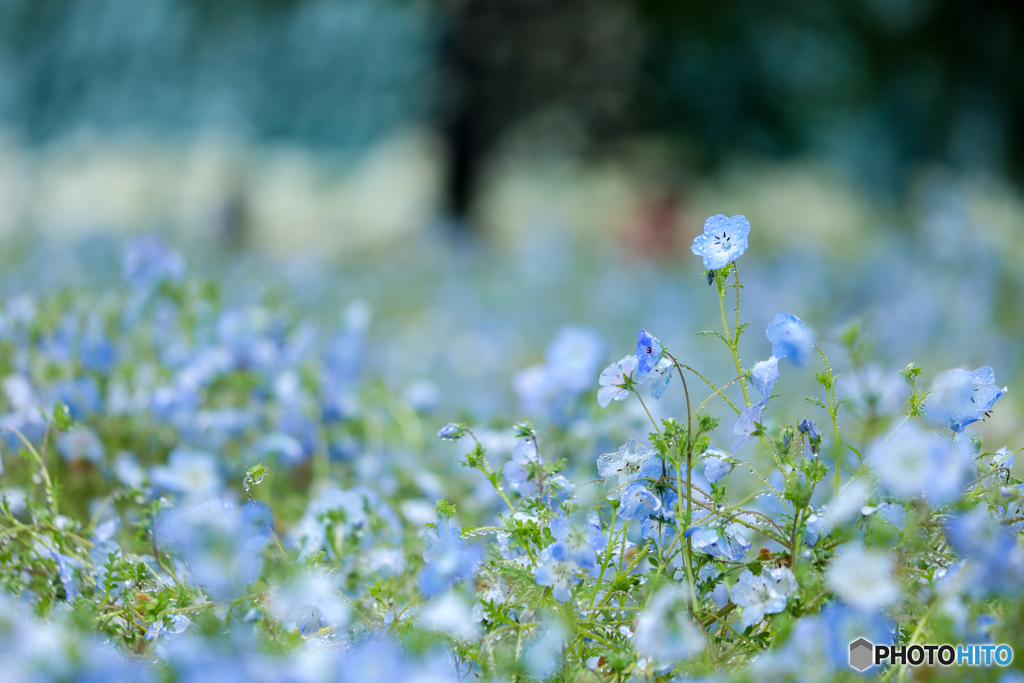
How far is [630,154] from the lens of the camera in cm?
868

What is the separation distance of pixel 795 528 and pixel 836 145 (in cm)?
1015

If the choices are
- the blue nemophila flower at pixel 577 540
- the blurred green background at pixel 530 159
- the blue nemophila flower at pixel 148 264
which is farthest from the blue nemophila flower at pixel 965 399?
the blurred green background at pixel 530 159

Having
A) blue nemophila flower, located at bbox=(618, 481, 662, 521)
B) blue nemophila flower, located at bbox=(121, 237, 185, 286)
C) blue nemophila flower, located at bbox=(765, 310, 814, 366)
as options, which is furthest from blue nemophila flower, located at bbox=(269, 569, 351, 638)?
blue nemophila flower, located at bbox=(121, 237, 185, 286)

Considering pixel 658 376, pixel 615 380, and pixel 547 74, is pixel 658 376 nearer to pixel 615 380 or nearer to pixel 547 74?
pixel 615 380

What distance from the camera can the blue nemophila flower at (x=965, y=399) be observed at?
869mm

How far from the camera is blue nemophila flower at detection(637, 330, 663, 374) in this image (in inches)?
35.0

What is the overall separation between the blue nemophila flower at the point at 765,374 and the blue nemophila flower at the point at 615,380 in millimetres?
124

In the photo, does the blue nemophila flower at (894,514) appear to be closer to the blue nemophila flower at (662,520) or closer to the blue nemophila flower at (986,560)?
the blue nemophila flower at (986,560)

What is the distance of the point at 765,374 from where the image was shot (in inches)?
35.2

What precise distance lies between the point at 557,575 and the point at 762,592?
19 centimetres

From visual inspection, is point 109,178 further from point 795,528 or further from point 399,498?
point 795,528

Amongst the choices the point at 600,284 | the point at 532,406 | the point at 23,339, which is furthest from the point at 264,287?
the point at 600,284

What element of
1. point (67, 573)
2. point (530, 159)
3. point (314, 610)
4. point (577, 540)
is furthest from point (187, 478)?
point (530, 159)

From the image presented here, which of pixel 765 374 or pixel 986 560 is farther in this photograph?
pixel 765 374
